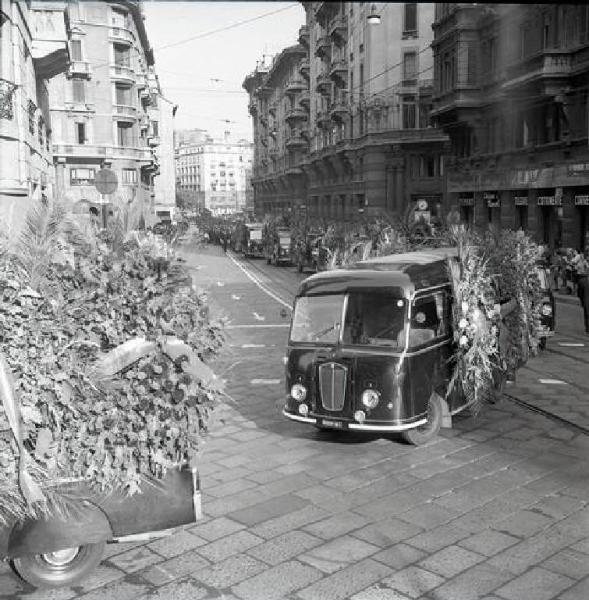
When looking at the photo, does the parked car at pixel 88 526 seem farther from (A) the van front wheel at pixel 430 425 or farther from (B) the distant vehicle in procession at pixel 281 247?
(B) the distant vehicle in procession at pixel 281 247

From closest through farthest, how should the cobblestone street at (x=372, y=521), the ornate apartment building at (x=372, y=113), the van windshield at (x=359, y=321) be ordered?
the cobblestone street at (x=372, y=521) < the van windshield at (x=359, y=321) < the ornate apartment building at (x=372, y=113)

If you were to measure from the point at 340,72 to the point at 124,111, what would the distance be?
15335 millimetres

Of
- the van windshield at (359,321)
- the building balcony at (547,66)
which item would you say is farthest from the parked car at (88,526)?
the building balcony at (547,66)

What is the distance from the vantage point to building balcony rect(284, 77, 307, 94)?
231ft

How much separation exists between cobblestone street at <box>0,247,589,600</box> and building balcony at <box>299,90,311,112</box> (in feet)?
198

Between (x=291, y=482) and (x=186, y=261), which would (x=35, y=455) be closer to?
(x=186, y=261)

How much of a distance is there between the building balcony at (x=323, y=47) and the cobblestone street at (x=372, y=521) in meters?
50.5

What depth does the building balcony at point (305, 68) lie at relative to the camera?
6681 cm

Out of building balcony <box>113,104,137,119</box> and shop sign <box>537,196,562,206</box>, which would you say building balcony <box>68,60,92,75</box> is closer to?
building balcony <box>113,104,137,119</box>

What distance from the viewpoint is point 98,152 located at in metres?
51.8

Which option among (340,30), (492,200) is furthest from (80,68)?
(492,200)

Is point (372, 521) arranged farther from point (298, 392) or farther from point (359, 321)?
point (359, 321)

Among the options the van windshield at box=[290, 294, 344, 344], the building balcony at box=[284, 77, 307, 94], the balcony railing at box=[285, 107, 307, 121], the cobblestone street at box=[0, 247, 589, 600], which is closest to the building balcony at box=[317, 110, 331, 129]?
the balcony railing at box=[285, 107, 307, 121]

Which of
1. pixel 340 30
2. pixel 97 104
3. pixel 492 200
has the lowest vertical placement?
pixel 492 200
